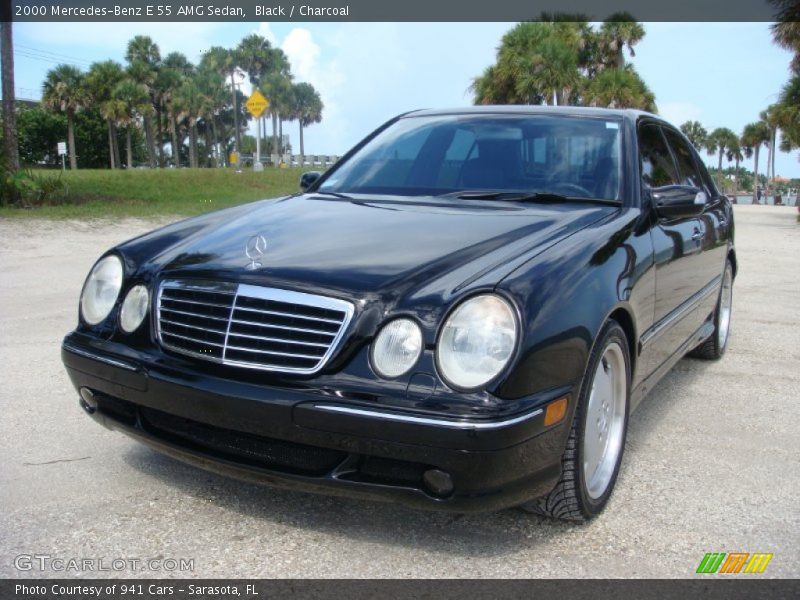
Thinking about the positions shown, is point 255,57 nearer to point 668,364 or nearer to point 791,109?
point 791,109

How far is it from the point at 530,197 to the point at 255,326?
1.47 metres

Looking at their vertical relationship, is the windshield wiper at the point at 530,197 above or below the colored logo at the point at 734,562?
above

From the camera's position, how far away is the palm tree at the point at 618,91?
3369 cm

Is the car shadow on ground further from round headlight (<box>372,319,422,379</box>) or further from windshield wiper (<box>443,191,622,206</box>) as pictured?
windshield wiper (<box>443,191,622,206</box>)

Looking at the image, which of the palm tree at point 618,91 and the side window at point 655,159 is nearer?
the side window at point 655,159

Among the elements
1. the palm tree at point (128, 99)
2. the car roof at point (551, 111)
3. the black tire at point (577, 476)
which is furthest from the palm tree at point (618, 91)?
the palm tree at point (128, 99)

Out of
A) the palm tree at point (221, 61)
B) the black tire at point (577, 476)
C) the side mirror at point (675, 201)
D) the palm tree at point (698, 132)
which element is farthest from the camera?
the palm tree at point (698, 132)

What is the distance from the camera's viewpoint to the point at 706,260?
459 centimetres

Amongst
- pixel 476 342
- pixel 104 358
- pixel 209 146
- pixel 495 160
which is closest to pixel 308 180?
pixel 495 160

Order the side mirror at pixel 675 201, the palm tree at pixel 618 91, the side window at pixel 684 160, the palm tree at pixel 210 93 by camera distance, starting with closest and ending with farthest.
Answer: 1. the side mirror at pixel 675 201
2. the side window at pixel 684 160
3. the palm tree at pixel 618 91
4. the palm tree at pixel 210 93

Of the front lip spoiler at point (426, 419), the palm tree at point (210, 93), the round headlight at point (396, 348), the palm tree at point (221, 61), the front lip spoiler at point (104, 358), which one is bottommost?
the front lip spoiler at point (426, 419)

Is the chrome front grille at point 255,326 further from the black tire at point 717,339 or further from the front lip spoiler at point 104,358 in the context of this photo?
the black tire at point 717,339

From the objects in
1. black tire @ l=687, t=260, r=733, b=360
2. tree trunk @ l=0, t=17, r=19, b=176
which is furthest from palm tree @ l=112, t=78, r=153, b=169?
black tire @ l=687, t=260, r=733, b=360

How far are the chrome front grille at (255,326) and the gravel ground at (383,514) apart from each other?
24.8 inches
